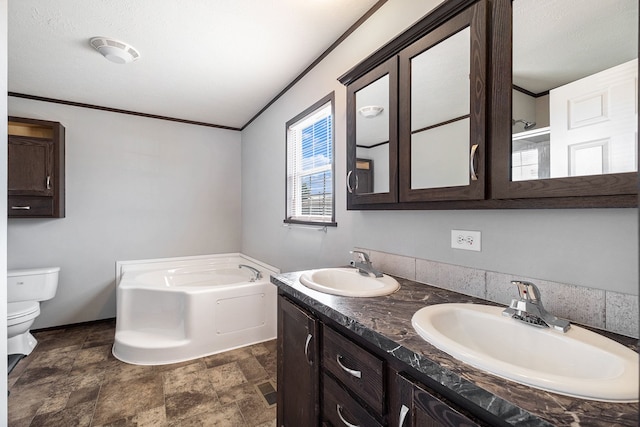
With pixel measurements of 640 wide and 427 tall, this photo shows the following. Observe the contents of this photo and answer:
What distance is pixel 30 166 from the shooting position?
2.84 meters

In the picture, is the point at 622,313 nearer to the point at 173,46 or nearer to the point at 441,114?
the point at 441,114

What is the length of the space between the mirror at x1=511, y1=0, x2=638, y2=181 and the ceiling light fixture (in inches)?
27.2

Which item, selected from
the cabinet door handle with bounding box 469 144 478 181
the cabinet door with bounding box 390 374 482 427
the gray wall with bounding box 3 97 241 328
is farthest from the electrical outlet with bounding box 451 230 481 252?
the gray wall with bounding box 3 97 241 328

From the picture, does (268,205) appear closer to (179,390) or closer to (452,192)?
(179,390)

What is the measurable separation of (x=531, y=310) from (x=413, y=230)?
0.69 metres

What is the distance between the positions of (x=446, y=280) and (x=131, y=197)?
3.67 m

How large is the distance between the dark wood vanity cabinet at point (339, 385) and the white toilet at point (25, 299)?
2.51 metres

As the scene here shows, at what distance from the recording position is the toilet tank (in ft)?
8.89

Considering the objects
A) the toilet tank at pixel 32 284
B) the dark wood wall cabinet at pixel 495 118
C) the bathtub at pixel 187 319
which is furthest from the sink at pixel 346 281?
the toilet tank at pixel 32 284

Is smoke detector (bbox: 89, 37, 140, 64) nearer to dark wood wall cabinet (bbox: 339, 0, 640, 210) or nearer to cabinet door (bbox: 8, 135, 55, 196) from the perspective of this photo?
cabinet door (bbox: 8, 135, 55, 196)

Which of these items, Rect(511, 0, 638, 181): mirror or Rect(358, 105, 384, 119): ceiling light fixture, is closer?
Rect(511, 0, 638, 181): mirror

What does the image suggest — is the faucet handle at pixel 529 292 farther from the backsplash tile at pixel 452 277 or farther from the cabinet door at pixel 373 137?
the cabinet door at pixel 373 137

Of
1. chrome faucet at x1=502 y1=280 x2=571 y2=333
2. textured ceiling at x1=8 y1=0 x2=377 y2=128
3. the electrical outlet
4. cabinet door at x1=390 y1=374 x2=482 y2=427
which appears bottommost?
cabinet door at x1=390 y1=374 x2=482 y2=427

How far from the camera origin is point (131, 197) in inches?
139
